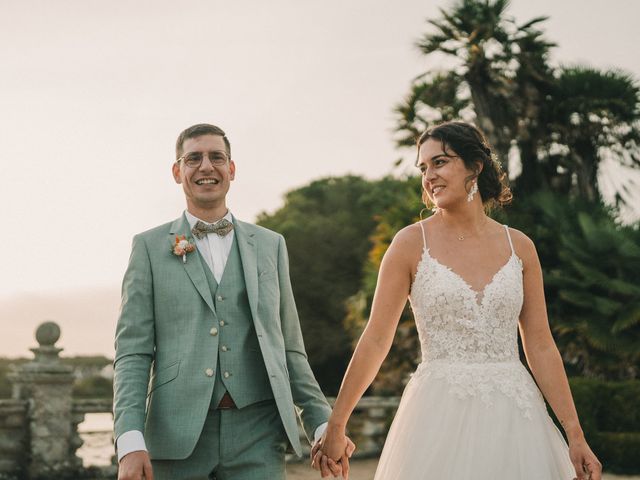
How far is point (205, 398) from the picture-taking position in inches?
137

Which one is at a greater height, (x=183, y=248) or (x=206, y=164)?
(x=206, y=164)

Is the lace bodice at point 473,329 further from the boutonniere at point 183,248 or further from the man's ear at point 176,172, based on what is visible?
the man's ear at point 176,172

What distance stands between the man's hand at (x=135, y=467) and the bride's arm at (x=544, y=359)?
1.56 meters

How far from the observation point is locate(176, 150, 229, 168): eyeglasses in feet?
12.2

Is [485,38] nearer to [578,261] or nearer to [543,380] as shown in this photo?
[578,261]

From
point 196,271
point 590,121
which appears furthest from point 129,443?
point 590,121

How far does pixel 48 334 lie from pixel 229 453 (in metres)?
8.33

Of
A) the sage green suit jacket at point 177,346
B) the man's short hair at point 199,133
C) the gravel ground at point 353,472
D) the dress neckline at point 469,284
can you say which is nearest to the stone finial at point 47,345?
the gravel ground at point 353,472

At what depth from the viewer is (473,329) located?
3.63m

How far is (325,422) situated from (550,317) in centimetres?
1137

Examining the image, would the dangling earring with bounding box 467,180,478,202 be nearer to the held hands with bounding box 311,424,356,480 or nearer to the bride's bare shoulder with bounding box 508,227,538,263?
the bride's bare shoulder with bounding box 508,227,538,263

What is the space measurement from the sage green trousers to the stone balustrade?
7.86m

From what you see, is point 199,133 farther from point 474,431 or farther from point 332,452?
point 474,431

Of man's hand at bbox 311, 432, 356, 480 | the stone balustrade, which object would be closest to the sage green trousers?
man's hand at bbox 311, 432, 356, 480
